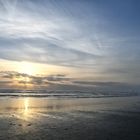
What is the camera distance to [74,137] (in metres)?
17.7

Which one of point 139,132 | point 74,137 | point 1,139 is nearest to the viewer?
point 1,139

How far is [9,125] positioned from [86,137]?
725 centimetres

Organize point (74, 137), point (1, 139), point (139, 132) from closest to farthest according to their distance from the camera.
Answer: point (1, 139) → point (74, 137) → point (139, 132)

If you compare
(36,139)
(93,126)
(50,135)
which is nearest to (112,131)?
(93,126)

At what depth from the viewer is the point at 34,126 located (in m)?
21.6

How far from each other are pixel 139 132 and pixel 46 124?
25.1 ft

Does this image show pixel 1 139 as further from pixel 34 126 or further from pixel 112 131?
pixel 112 131

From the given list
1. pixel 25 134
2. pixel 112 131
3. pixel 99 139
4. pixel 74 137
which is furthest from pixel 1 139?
pixel 112 131

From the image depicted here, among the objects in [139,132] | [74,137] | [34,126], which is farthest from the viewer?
[34,126]

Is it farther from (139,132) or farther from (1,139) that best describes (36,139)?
(139,132)

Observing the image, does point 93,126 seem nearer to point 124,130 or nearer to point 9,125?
point 124,130

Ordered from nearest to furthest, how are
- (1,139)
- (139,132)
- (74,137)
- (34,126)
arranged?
(1,139) < (74,137) < (139,132) < (34,126)

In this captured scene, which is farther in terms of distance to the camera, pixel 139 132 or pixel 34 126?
pixel 34 126

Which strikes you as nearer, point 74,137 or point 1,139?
point 1,139
